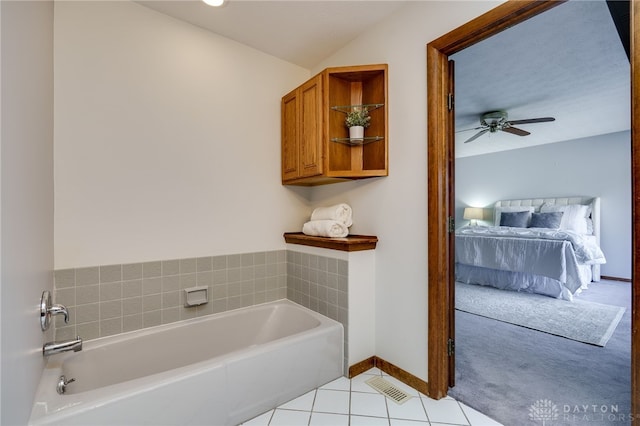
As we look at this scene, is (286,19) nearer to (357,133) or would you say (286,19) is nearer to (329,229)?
(357,133)

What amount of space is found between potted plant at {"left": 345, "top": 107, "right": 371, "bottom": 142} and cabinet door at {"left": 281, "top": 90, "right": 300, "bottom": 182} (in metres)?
0.42

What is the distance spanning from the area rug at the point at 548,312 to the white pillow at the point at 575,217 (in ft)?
5.28

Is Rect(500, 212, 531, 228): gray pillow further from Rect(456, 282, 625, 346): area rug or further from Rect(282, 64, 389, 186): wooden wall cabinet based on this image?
Rect(282, 64, 389, 186): wooden wall cabinet

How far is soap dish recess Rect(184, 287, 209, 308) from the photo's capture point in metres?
1.98

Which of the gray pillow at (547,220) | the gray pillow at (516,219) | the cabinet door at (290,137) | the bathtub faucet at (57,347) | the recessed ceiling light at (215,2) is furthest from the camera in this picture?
the gray pillow at (516,219)

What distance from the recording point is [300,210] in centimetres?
261

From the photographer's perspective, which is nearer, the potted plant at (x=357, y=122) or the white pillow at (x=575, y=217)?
the potted plant at (x=357, y=122)

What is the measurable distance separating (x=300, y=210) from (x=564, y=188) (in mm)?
5148

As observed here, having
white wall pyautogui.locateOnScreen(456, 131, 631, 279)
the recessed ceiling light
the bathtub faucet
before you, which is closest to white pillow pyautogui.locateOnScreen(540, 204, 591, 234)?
white wall pyautogui.locateOnScreen(456, 131, 631, 279)

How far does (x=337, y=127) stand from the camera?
6.91 feet

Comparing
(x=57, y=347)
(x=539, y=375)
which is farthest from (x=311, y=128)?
(x=539, y=375)

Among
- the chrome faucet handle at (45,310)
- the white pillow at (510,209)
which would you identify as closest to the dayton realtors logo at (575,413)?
the chrome faucet handle at (45,310)

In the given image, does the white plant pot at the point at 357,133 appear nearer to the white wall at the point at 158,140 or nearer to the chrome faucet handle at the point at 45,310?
the white wall at the point at 158,140

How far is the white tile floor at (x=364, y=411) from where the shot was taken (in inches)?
57.6
